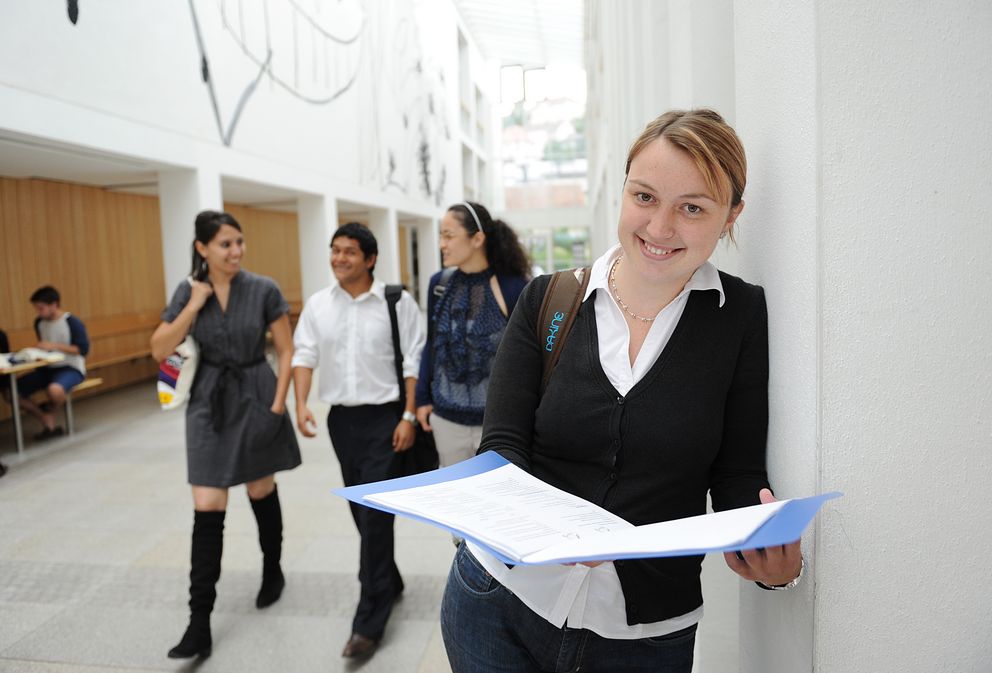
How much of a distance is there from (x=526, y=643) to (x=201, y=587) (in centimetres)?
230

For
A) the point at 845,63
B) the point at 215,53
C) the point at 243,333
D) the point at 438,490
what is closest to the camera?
the point at 845,63

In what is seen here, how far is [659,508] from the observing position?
1.36 meters

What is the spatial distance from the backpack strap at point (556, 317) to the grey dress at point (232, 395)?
233 centimetres

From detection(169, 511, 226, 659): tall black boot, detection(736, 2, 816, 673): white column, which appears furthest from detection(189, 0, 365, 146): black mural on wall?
detection(736, 2, 816, 673): white column

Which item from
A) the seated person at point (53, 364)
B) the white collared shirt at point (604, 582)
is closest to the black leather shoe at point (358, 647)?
the white collared shirt at point (604, 582)

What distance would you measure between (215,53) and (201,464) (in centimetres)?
793

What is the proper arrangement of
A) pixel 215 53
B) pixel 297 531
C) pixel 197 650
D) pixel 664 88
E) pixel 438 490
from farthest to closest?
pixel 215 53, pixel 297 531, pixel 197 650, pixel 664 88, pixel 438 490

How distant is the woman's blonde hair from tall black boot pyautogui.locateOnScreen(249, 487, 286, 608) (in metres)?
3.04

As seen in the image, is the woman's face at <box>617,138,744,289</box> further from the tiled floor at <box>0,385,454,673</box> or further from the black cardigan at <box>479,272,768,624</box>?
the tiled floor at <box>0,385,454,673</box>

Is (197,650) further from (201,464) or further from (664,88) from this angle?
(664,88)

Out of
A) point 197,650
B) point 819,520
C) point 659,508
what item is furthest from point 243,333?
point 819,520

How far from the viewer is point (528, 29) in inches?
1260

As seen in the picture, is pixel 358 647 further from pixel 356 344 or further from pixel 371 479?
pixel 356 344

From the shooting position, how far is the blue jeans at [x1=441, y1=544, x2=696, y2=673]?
4.61 feet
